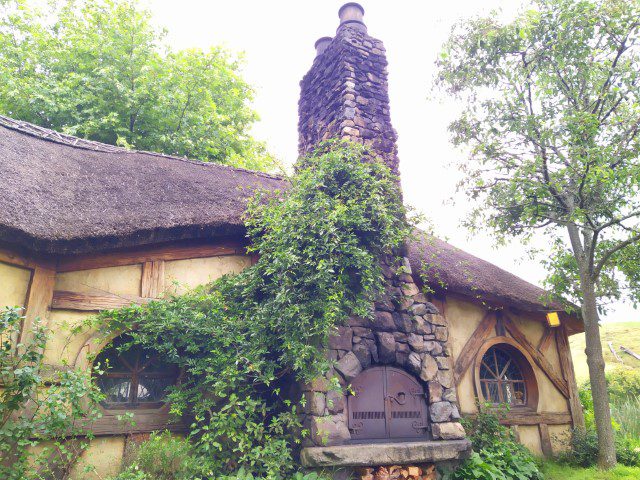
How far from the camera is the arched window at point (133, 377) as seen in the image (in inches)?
196

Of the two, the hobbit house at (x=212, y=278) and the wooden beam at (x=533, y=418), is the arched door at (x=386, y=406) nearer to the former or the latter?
the hobbit house at (x=212, y=278)

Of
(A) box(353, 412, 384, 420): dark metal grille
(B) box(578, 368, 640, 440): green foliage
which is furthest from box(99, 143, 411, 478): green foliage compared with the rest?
(B) box(578, 368, 640, 440): green foliage

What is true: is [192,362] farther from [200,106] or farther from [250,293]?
[200,106]

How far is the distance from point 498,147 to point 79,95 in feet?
30.1

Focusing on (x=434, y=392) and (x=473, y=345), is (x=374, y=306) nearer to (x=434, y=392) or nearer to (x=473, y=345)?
(x=434, y=392)

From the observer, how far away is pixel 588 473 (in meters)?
6.44

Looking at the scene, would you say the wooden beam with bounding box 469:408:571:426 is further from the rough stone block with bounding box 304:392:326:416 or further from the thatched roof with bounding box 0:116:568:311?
the rough stone block with bounding box 304:392:326:416

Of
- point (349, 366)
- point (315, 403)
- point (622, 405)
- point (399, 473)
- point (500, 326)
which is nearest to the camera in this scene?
point (315, 403)

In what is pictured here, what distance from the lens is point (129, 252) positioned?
5219 millimetres

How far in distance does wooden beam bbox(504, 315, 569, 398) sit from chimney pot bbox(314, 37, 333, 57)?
5.51 m

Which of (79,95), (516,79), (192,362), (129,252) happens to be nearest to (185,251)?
(129,252)

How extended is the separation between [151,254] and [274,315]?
1.67 metres

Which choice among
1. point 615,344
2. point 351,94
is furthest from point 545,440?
point 615,344

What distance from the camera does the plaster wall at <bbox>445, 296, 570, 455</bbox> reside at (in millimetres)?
7117
